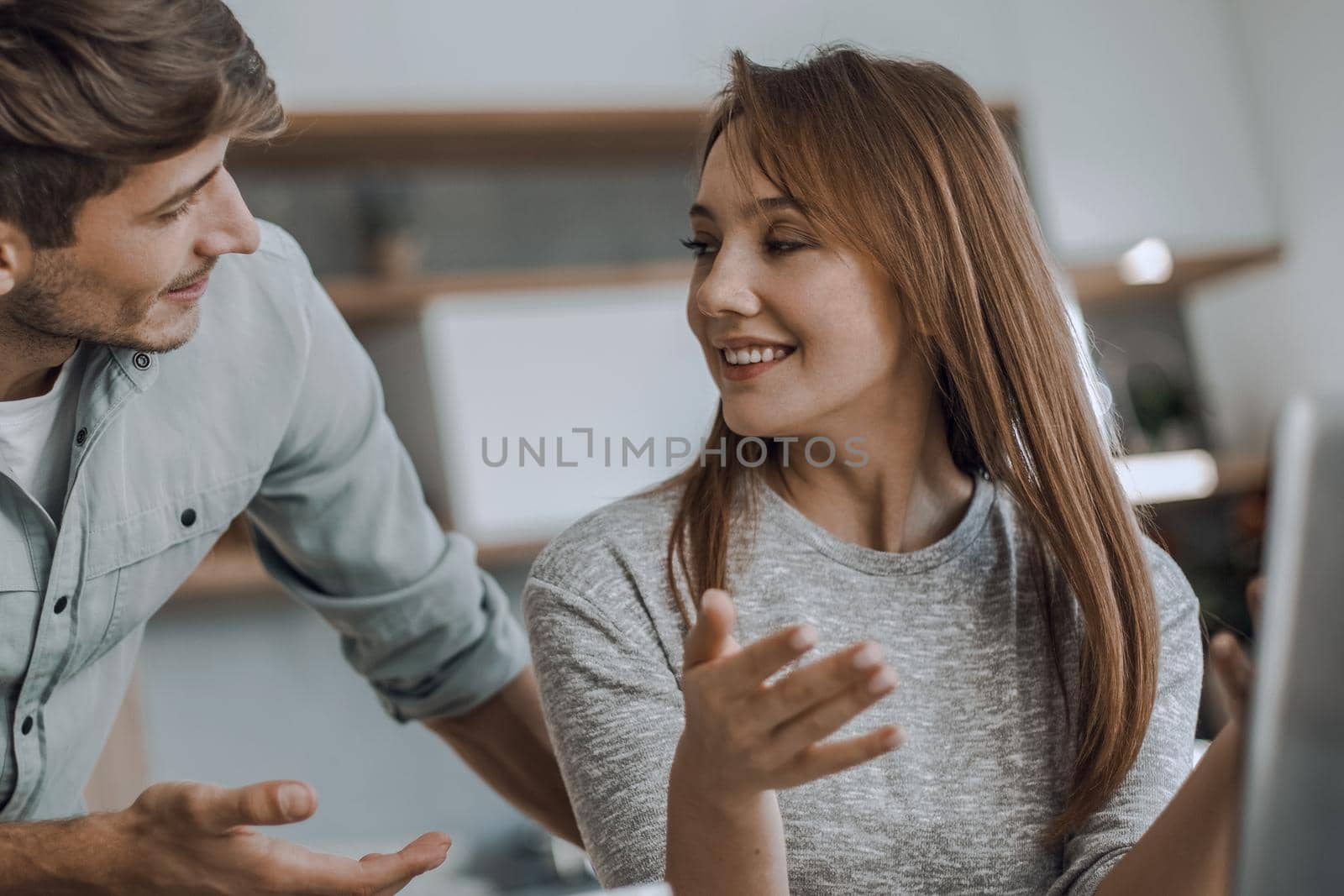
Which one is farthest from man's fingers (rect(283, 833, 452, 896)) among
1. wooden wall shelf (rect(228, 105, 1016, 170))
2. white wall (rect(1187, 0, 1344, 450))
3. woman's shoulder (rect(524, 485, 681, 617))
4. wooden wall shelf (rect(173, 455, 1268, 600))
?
white wall (rect(1187, 0, 1344, 450))

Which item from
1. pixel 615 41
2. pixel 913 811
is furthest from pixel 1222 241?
pixel 913 811

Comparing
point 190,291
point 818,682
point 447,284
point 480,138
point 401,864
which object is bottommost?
point 401,864

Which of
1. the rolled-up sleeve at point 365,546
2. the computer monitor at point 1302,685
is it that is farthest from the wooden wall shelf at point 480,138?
the computer monitor at point 1302,685

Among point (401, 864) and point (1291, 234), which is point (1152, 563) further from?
point (1291, 234)

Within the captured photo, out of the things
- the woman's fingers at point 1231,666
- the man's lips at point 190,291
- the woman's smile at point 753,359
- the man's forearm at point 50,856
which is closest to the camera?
the woman's fingers at point 1231,666

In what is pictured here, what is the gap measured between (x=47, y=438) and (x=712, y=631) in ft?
2.45

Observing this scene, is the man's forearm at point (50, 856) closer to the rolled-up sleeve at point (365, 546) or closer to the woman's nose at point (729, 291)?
the rolled-up sleeve at point (365, 546)

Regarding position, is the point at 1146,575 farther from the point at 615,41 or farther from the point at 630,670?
the point at 615,41

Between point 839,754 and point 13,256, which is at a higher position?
point 13,256

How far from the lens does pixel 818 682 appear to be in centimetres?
64

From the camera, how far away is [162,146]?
950 millimetres

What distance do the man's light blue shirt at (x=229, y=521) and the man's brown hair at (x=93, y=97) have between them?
21 cm

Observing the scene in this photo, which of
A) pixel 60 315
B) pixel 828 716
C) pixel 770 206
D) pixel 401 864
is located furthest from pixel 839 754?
pixel 60 315

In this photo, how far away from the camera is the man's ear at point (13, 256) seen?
3.12ft
